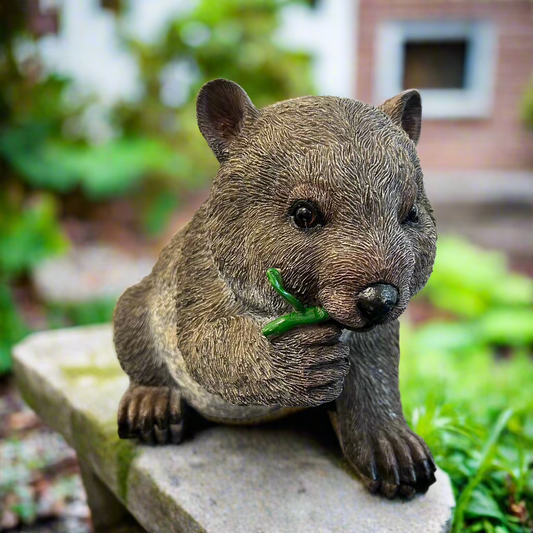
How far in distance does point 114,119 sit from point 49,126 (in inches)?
76.7

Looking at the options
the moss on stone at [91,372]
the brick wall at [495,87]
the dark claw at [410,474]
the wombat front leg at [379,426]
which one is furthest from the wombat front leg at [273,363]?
the brick wall at [495,87]

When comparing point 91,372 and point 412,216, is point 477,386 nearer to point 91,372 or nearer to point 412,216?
point 91,372

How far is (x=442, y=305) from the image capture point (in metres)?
5.16

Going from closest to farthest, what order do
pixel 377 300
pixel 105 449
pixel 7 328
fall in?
A: pixel 377 300 → pixel 105 449 → pixel 7 328

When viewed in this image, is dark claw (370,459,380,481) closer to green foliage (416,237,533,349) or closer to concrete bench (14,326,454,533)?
concrete bench (14,326,454,533)

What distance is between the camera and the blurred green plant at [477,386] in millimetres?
1993

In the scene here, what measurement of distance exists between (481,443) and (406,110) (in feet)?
3.83

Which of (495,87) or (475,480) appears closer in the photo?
(475,480)

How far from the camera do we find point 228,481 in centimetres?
166

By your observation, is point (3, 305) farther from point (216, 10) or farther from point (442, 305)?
point (216, 10)

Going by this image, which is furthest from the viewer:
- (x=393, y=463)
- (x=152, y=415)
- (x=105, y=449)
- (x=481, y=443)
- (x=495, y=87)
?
(x=495, y=87)

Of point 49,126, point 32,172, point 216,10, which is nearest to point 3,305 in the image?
point 32,172

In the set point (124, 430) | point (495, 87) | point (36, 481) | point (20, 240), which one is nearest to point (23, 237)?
point (20, 240)

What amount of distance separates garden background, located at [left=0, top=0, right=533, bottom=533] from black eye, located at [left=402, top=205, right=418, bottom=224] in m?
0.87
